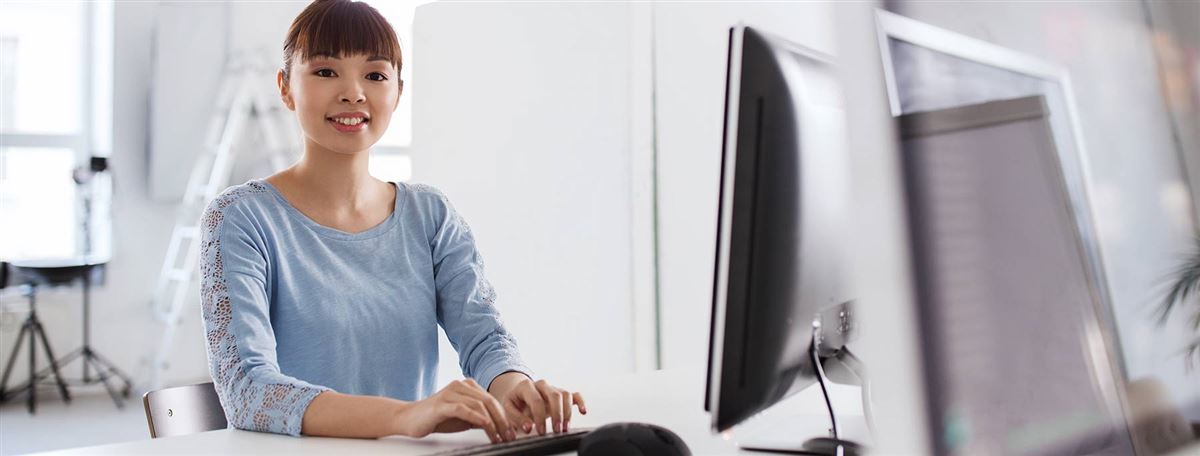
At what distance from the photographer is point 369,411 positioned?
33.6 inches

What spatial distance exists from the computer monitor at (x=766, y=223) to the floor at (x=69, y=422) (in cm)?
358

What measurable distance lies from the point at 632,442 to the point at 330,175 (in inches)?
25.3

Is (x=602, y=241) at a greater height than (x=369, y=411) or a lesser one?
greater

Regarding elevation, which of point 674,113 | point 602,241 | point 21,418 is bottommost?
point 21,418

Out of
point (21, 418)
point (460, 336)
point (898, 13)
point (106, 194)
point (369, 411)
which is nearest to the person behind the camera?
point (898, 13)

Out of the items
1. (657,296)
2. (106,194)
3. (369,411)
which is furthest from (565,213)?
(106,194)

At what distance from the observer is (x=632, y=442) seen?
72cm

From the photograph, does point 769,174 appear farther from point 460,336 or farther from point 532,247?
point 532,247

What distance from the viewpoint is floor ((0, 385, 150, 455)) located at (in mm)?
3596

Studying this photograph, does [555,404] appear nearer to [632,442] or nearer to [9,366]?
[632,442]

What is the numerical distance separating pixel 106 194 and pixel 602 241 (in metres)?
3.28

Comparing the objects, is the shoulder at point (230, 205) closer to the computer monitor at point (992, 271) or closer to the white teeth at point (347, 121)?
the white teeth at point (347, 121)

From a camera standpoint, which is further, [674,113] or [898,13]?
[674,113]

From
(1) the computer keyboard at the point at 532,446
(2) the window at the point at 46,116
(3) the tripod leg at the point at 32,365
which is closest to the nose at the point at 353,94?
(1) the computer keyboard at the point at 532,446
